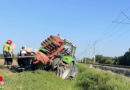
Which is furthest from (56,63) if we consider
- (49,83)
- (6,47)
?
(6,47)

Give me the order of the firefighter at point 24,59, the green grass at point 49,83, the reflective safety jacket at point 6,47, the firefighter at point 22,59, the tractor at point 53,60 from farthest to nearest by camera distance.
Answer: the firefighter at point 22,59, the firefighter at point 24,59, the reflective safety jacket at point 6,47, the tractor at point 53,60, the green grass at point 49,83

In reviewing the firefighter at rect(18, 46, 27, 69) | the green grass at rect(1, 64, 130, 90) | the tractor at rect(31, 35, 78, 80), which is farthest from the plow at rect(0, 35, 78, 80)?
the green grass at rect(1, 64, 130, 90)

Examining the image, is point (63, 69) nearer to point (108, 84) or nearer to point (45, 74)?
point (45, 74)

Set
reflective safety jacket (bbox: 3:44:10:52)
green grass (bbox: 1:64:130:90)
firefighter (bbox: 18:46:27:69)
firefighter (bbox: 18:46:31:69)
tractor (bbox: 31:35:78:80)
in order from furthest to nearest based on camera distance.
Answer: firefighter (bbox: 18:46:27:69)
firefighter (bbox: 18:46:31:69)
reflective safety jacket (bbox: 3:44:10:52)
tractor (bbox: 31:35:78:80)
green grass (bbox: 1:64:130:90)

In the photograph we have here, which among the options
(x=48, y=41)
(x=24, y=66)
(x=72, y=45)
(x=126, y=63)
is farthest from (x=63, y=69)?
(x=126, y=63)

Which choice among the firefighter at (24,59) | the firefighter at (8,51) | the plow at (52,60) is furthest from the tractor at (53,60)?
the firefighter at (8,51)

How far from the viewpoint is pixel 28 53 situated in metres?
9.76

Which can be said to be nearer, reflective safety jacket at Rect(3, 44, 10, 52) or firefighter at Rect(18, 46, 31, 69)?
reflective safety jacket at Rect(3, 44, 10, 52)

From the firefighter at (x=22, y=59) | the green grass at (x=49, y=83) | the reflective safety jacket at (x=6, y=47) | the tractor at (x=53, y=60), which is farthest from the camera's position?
the firefighter at (x=22, y=59)

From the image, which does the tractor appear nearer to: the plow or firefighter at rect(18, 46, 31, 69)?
the plow

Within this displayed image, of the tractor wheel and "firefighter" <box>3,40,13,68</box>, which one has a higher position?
"firefighter" <box>3,40,13,68</box>

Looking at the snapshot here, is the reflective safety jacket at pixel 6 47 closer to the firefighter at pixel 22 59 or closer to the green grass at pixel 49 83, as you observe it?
the firefighter at pixel 22 59

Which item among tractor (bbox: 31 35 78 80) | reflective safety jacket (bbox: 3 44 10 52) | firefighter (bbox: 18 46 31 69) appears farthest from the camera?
firefighter (bbox: 18 46 31 69)

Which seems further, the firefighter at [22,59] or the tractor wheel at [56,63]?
the firefighter at [22,59]
